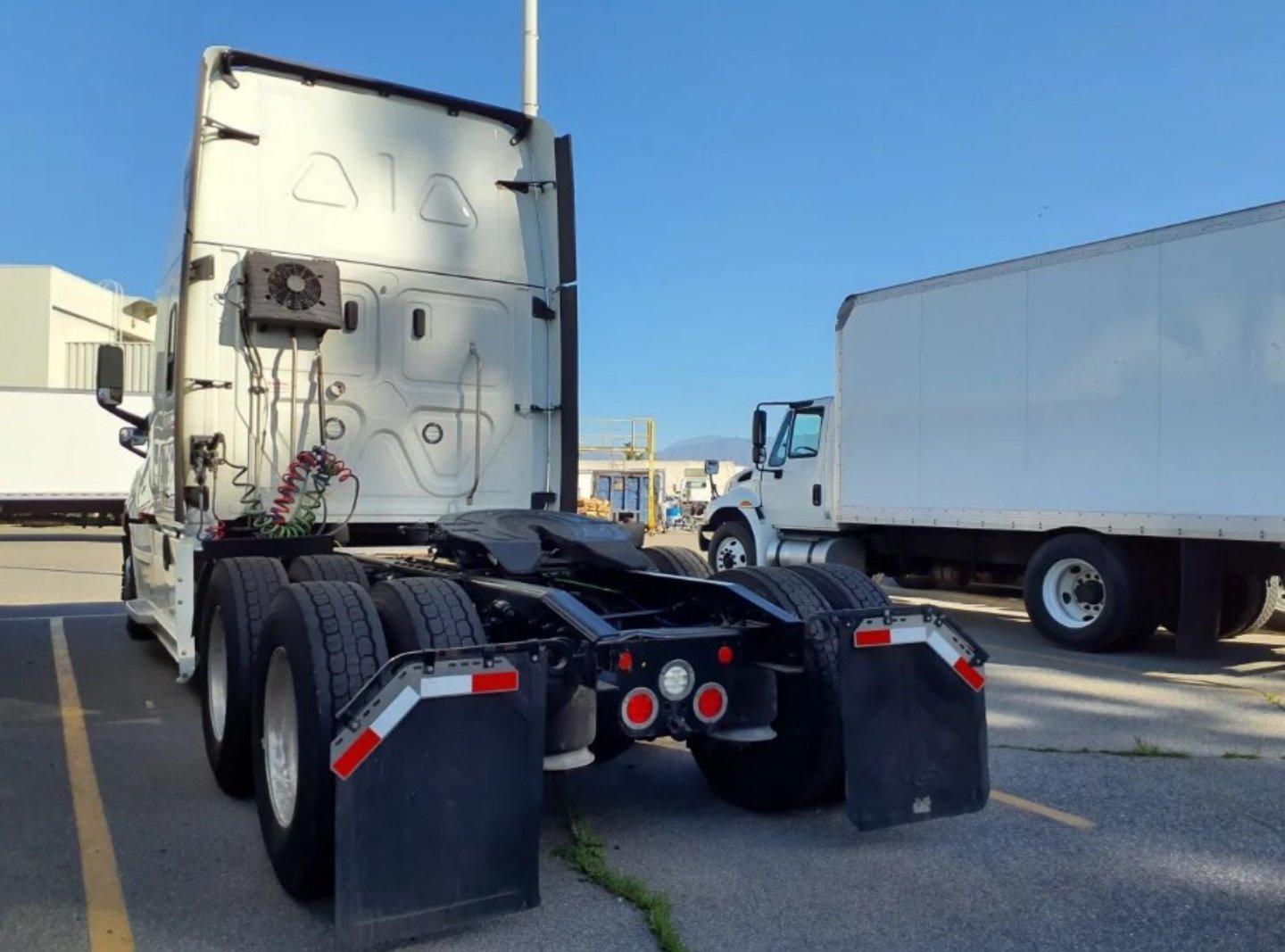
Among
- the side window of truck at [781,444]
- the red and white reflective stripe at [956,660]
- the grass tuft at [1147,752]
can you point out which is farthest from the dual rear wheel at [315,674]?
the side window of truck at [781,444]

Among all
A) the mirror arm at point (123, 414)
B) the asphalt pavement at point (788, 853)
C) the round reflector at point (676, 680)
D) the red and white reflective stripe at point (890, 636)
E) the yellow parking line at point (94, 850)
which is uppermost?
the mirror arm at point (123, 414)

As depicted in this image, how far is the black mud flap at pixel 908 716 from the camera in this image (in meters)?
3.99

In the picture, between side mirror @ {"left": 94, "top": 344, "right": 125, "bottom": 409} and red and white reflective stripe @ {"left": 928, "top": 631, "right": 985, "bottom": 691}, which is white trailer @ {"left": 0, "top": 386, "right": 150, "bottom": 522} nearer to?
side mirror @ {"left": 94, "top": 344, "right": 125, "bottom": 409}

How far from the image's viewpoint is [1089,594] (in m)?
9.81

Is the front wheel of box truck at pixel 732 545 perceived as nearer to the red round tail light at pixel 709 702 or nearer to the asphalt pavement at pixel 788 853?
the asphalt pavement at pixel 788 853

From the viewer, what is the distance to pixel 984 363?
10445mm

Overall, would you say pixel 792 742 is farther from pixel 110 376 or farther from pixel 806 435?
pixel 806 435

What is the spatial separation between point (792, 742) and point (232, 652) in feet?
8.87

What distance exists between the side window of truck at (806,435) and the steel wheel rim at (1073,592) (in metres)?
3.64

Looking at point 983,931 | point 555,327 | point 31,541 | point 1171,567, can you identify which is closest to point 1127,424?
point 1171,567

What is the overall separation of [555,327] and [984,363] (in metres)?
5.22

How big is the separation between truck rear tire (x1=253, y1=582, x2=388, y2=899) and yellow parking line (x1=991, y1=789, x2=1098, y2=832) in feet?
10.1

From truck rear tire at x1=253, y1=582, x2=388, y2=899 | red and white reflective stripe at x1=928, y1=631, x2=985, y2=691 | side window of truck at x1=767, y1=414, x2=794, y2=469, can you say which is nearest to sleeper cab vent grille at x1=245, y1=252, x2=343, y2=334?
truck rear tire at x1=253, y1=582, x2=388, y2=899

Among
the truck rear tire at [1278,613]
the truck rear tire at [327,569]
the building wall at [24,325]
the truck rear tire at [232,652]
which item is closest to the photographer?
the truck rear tire at [232,652]
